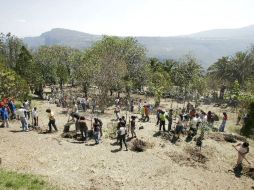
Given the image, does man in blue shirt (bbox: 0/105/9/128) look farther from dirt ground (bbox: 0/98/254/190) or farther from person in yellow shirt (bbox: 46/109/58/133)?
person in yellow shirt (bbox: 46/109/58/133)

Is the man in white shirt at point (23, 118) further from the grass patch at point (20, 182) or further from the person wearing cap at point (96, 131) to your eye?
the grass patch at point (20, 182)

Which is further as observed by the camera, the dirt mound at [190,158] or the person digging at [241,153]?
the dirt mound at [190,158]

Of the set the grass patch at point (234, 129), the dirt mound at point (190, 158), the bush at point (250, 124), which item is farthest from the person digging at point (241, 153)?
the grass patch at point (234, 129)

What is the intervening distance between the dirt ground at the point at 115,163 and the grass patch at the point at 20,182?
769 millimetres

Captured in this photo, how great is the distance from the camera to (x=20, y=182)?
46.4 ft

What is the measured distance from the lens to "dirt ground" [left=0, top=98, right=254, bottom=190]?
53.8 feet

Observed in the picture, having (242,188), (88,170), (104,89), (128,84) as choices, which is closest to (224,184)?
(242,188)

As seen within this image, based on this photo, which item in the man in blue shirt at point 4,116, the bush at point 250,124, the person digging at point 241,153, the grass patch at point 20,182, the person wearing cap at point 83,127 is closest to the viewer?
the grass patch at point 20,182

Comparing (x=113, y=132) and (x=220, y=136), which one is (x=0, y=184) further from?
(x=220, y=136)

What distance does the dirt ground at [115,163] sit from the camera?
16406mm

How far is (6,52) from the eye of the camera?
68.1 m

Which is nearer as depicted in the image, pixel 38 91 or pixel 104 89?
pixel 104 89

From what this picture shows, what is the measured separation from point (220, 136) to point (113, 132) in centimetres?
927

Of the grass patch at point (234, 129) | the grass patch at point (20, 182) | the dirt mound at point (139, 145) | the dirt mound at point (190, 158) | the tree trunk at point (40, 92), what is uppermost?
the grass patch at point (20, 182)
